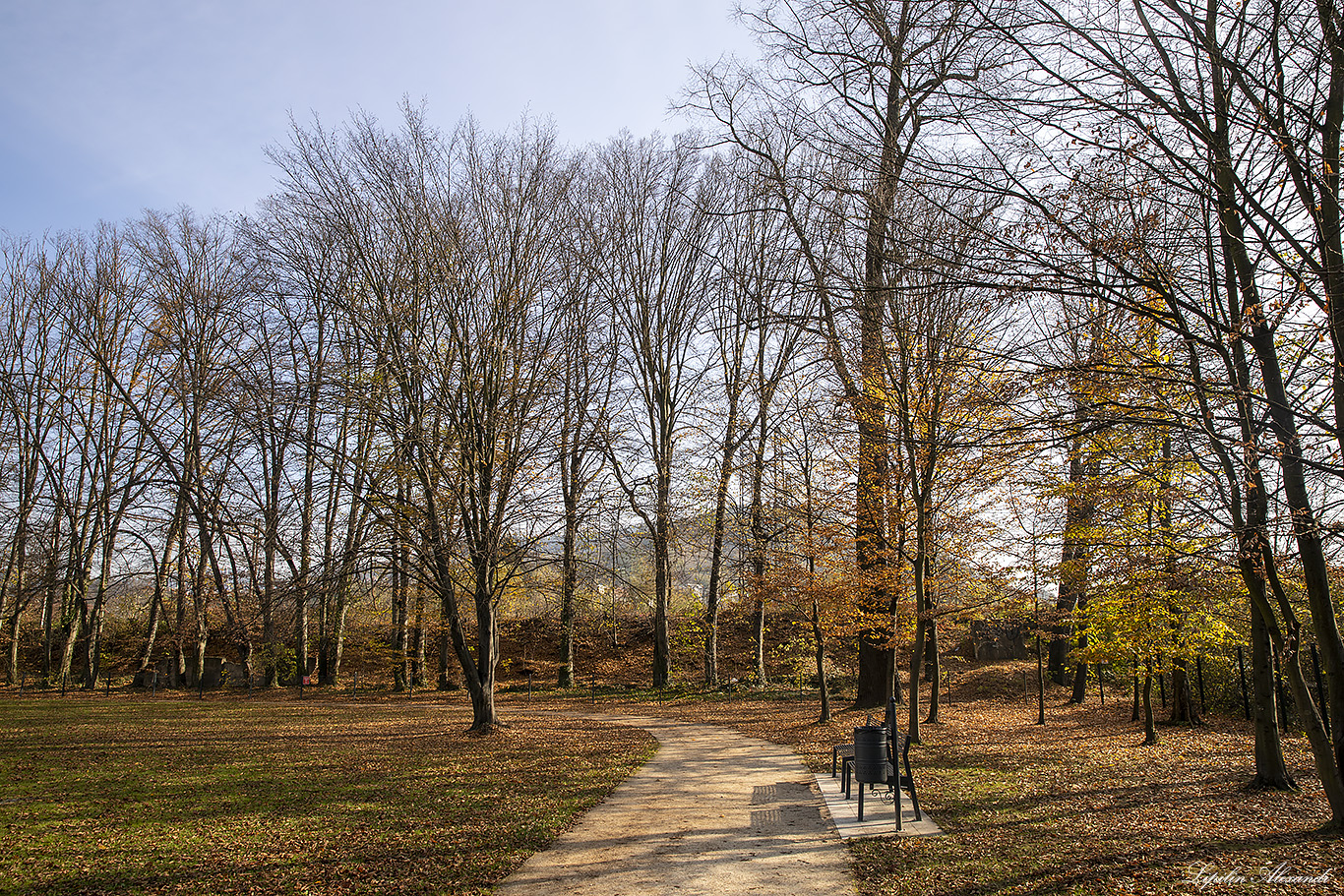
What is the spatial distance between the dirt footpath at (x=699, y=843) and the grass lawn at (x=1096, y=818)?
0.54 m

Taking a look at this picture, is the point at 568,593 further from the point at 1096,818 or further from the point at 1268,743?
the point at 1268,743

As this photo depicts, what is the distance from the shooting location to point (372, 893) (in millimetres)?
5320

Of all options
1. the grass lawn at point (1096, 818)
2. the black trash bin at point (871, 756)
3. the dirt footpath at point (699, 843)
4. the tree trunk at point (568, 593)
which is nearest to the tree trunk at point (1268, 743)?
the grass lawn at point (1096, 818)

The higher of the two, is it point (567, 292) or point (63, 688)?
point (567, 292)

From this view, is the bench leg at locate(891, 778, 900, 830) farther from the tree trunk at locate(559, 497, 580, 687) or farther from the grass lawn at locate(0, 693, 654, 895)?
the tree trunk at locate(559, 497, 580, 687)

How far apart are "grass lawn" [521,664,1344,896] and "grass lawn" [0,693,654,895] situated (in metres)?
3.49

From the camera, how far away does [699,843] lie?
6512 mm

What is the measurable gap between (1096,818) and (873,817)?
6.86 feet

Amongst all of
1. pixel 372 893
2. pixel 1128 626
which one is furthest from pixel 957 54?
pixel 1128 626

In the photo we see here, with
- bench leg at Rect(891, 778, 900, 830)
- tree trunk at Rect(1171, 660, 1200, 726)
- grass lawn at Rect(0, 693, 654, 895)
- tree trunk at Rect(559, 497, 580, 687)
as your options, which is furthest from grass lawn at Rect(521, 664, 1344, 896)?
tree trunk at Rect(559, 497, 580, 687)

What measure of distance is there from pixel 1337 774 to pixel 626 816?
20.3 feet

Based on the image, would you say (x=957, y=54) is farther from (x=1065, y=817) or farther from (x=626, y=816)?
(x=626, y=816)

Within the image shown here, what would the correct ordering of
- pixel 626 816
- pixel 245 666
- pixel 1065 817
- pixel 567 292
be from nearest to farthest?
pixel 1065 817 → pixel 626 816 → pixel 567 292 → pixel 245 666

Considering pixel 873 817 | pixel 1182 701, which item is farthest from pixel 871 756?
pixel 1182 701
